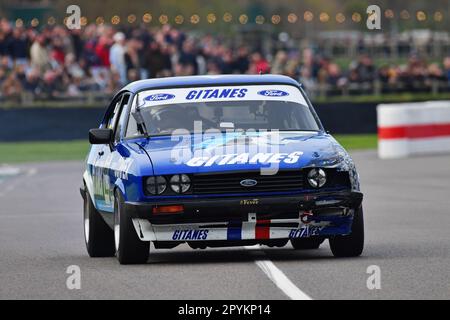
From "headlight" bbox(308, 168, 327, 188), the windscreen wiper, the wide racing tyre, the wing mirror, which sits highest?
the windscreen wiper

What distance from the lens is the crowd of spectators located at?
35469 millimetres

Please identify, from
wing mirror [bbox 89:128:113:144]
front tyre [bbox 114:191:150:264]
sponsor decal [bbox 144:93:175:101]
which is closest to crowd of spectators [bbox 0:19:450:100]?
sponsor decal [bbox 144:93:175:101]

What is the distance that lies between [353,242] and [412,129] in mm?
18452

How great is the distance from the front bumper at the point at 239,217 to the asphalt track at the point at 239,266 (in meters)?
0.24

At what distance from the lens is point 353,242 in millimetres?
12008

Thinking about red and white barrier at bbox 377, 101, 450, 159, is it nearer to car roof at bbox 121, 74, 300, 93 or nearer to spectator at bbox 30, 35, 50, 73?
spectator at bbox 30, 35, 50, 73

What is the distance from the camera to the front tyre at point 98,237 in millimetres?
13016

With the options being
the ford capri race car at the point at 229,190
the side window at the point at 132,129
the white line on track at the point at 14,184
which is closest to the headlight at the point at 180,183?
the ford capri race car at the point at 229,190

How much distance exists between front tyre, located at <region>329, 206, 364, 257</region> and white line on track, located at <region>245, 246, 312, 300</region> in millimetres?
578

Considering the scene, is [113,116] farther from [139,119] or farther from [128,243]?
[128,243]

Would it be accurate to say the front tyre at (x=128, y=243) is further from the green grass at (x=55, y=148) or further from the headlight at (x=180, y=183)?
the green grass at (x=55, y=148)

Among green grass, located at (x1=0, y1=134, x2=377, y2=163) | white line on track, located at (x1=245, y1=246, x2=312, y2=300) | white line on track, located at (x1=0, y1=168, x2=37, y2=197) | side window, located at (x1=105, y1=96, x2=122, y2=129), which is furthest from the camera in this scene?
green grass, located at (x1=0, y1=134, x2=377, y2=163)

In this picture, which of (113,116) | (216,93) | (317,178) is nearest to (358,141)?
(113,116)

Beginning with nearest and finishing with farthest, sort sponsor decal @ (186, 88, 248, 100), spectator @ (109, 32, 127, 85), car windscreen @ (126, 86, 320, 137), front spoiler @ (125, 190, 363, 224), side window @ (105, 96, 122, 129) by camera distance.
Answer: front spoiler @ (125, 190, 363, 224) → car windscreen @ (126, 86, 320, 137) → sponsor decal @ (186, 88, 248, 100) → side window @ (105, 96, 122, 129) → spectator @ (109, 32, 127, 85)
